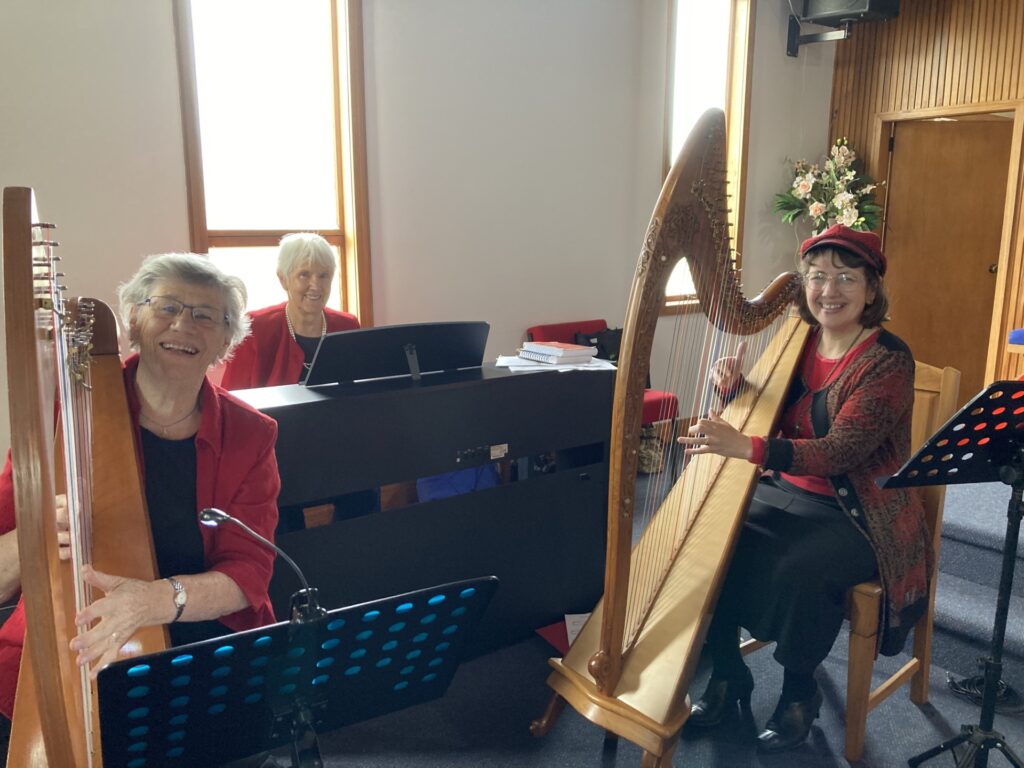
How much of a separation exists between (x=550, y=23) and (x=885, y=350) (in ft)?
9.57

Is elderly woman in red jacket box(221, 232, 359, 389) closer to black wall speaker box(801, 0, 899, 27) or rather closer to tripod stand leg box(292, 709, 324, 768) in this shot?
tripod stand leg box(292, 709, 324, 768)

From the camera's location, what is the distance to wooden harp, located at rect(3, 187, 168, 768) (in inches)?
21.6

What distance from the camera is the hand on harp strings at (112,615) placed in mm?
966

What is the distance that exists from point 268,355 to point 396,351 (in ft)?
2.83

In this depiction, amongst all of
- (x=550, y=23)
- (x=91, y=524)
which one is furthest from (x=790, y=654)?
(x=550, y=23)

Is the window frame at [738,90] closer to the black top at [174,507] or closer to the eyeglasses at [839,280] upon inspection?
the eyeglasses at [839,280]

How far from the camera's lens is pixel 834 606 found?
1.90 m

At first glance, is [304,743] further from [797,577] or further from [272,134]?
[272,134]

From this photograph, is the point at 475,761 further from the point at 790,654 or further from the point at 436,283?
the point at 436,283

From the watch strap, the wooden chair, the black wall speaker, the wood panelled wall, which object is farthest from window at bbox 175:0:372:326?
the wood panelled wall

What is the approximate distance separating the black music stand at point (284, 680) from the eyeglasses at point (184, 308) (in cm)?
69

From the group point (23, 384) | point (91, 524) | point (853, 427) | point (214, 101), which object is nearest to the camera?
point (23, 384)

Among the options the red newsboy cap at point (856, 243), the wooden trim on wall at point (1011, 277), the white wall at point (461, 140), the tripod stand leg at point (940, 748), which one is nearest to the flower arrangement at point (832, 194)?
the white wall at point (461, 140)

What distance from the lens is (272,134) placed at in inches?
136
